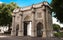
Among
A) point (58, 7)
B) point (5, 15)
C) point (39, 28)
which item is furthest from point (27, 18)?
point (58, 7)

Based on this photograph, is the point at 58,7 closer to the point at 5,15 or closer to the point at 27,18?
the point at 27,18

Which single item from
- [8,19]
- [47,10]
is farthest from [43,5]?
[8,19]

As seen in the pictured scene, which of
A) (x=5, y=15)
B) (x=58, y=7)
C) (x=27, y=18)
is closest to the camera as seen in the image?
(x=58, y=7)

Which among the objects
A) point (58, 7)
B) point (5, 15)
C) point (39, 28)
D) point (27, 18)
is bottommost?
point (39, 28)

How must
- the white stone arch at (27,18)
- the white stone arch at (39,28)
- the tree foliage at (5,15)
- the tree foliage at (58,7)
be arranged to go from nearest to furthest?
1. the tree foliage at (58,7)
2. the white stone arch at (39,28)
3. the white stone arch at (27,18)
4. the tree foliage at (5,15)

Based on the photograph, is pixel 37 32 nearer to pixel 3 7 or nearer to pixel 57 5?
pixel 57 5

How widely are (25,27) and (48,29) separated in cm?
947

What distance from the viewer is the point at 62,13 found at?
14820 mm

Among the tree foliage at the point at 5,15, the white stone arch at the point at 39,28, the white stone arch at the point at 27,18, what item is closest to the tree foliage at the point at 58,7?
the white stone arch at the point at 39,28

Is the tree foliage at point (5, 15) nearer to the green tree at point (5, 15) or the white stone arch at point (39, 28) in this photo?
the green tree at point (5, 15)

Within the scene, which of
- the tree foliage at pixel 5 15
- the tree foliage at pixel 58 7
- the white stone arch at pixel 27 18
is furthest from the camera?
the tree foliage at pixel 5 15

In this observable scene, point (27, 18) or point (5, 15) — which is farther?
point (5, 15)

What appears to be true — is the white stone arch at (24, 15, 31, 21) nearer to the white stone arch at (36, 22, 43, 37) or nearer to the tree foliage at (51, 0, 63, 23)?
the white stone arch at (36, 22, 43, 37)

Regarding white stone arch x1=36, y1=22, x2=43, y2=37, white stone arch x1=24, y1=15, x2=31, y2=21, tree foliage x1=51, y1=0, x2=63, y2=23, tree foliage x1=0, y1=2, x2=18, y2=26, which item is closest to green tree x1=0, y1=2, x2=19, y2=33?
tree foliage x1=0, y1=2, x2=18, y2=26
